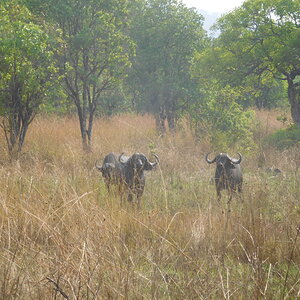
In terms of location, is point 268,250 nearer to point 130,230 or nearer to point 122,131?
point 130,230

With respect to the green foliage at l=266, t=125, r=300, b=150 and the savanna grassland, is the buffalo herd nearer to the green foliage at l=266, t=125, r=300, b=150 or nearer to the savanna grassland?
the savanna grassland

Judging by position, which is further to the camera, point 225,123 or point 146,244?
point 225,123

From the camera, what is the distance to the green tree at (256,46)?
41.8ft

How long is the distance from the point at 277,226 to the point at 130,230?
140cm

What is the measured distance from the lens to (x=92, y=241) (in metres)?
3.53

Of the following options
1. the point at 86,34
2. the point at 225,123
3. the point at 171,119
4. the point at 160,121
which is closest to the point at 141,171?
the point at 86,34

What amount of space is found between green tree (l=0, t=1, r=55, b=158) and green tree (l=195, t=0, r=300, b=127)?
609 cm

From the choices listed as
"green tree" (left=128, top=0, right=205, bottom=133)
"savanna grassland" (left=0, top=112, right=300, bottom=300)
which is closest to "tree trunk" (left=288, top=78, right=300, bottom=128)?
"green tree" (left=128, top=0, right=205, bottom=133)

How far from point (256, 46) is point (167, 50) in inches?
144

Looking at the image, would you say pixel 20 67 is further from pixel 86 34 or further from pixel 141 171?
pixel 141 171

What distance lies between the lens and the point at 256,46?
520 inches

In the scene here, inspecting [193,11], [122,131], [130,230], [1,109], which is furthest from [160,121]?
[130,230]

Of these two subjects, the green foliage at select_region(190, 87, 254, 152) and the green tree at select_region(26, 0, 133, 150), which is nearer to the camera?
the green tree at select_region(26, 0, 133, 150)

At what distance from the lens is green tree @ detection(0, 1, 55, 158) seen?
8.45 m
